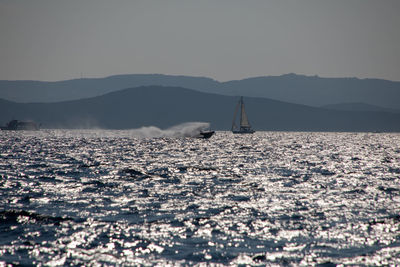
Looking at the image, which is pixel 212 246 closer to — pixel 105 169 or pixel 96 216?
pixel 96 216

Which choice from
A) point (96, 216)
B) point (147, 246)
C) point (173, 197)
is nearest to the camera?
point (147, 246)

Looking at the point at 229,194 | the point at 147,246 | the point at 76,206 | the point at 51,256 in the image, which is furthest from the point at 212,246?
the point at 229,194

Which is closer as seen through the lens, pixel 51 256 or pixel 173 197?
pixel 51 256

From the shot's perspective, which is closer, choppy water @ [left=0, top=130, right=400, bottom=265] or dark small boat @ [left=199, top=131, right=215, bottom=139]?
choppy water @ [left=0, top=130, right=400, bottom=265]

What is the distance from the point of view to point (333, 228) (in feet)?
74.7

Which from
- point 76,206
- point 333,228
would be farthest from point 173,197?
point 333,228

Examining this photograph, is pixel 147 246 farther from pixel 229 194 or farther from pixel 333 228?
pixel 229 194

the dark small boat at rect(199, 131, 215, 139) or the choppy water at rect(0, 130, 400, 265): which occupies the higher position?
the choppy water at rect(0, 130, 400, 265)

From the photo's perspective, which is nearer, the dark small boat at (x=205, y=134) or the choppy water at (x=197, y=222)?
the choppy water at (x=197, y=222)

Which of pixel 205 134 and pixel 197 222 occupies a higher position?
pixel 197 222

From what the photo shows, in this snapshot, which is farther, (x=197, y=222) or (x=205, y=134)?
(x=205, y=134)

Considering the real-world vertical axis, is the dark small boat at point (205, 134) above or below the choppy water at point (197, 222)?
below

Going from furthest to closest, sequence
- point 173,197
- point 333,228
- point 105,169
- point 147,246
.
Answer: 1. point 105,169
2. point 173,197
3. point 333,228
4. point 147,246

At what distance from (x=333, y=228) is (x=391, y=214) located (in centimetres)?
566
